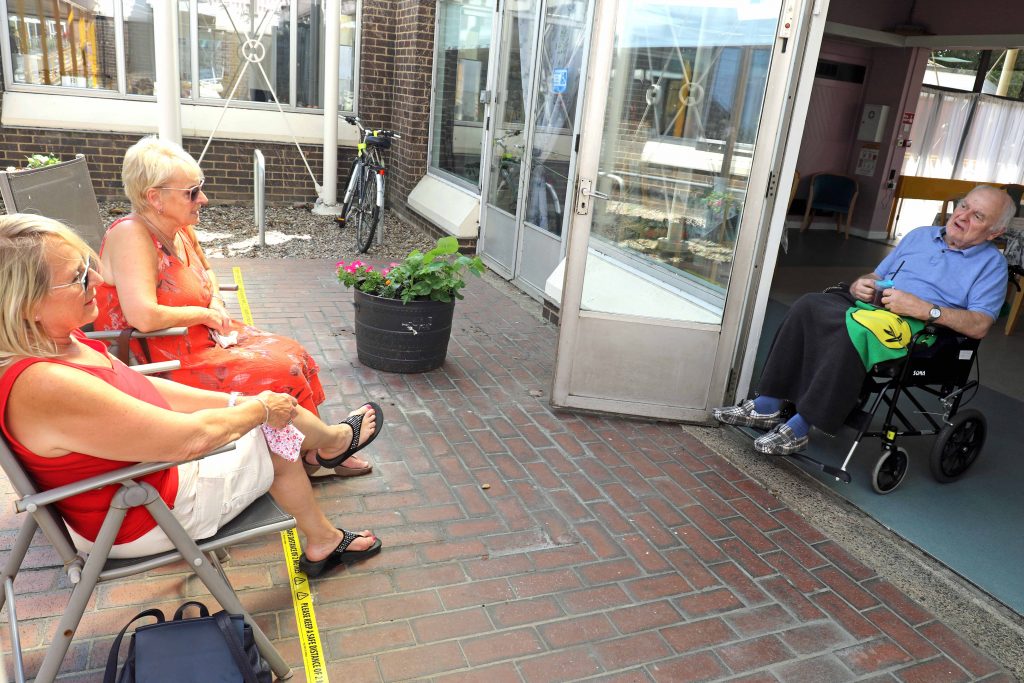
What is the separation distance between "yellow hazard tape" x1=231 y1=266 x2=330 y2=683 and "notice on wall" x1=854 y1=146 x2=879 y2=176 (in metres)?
11.0

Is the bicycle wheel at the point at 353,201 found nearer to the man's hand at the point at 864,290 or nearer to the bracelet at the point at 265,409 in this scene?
the man's hand at the point at 864,290

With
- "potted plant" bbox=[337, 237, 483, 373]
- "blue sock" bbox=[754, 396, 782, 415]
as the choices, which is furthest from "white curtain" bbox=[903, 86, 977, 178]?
"potted plant" bbox=[337, 237, 483, 373]

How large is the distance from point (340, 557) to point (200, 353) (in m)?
0.92

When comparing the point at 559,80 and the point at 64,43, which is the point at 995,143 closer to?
the point at 559,80

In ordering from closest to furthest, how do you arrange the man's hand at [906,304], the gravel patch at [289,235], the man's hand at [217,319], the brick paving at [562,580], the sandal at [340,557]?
the brick paving at [562,580]
the sandal at [340,557]
the man's hand at [217,319]
the man's hand at [906,304]
the gravel patch at [289,235]

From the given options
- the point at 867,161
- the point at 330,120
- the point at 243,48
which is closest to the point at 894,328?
the point at 330,120

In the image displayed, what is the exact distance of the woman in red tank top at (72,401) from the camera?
5.14ft

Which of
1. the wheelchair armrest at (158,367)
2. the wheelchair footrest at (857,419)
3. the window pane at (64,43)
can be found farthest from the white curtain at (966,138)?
the wheelchair armrest at (158,367)

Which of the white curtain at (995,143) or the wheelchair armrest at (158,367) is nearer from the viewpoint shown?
the wheelchair armrest at (158,367)

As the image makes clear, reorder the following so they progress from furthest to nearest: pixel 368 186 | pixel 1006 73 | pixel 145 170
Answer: pixel 1006 73 → pixel 368 186 → pixel 145 170

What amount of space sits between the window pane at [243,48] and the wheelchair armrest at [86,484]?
7.97 metres

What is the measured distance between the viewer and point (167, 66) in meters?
6.51

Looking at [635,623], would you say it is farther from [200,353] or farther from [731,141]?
[731,141]

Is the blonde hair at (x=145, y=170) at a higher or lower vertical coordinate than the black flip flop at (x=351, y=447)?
higher
